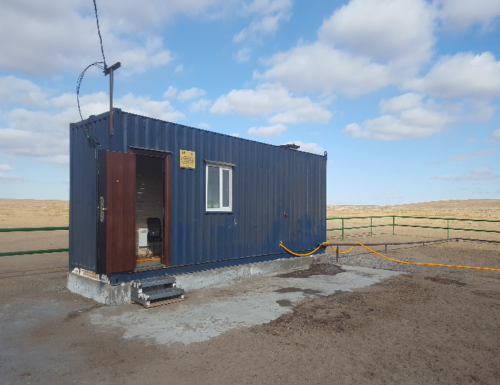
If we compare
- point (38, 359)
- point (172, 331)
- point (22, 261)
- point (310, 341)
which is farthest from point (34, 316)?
point (22, 261)

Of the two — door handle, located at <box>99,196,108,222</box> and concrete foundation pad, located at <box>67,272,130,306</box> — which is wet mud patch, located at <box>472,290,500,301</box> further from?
door handle, located at <box>99,196,108,222</box>

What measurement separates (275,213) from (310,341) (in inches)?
212

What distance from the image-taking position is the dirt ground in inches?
143

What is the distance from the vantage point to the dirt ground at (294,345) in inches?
143

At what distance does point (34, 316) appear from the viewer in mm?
5621

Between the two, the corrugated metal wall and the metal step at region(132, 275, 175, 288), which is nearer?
the metal step at region(132, 275, 175, 288)

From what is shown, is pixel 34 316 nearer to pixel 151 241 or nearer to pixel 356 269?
pixel 151 241

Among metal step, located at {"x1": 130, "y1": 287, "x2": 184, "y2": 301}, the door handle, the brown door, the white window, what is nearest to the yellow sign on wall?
the white window

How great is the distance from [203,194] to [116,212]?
2130 mm

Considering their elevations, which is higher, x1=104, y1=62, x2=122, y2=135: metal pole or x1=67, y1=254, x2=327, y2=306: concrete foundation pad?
x1=104, y1=62, x2=122, y2=135: metal pole

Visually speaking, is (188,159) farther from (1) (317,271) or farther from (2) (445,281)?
(2) (445,281)

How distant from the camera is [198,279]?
758 centimetres

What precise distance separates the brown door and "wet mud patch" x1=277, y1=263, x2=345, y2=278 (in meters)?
4.31

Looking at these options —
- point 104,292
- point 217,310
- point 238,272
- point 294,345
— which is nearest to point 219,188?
point 238,272
